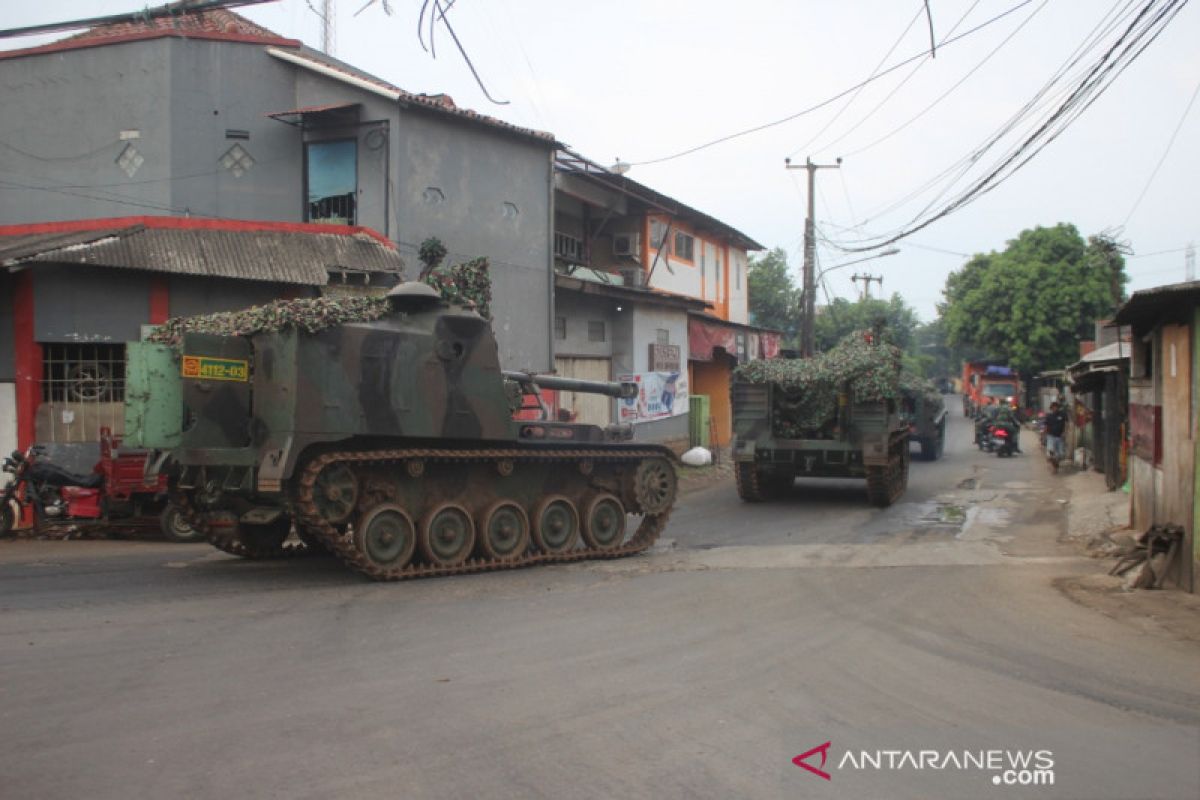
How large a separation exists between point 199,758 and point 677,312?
73.9ft

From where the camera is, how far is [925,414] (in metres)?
25.1

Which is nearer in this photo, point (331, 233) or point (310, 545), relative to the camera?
point (310, 545)

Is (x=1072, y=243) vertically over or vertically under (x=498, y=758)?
over

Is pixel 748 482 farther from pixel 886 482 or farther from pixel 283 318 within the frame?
pixel 283 318

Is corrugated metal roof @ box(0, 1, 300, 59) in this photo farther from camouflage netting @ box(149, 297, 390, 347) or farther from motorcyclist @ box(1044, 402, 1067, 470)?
motorcyclist @ box(1044, 402, 1067, 470)

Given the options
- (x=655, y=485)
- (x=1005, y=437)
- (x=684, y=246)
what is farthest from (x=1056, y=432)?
(x=655, y=485)

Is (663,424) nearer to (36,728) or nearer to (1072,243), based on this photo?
(36,728)

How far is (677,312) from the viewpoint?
1038 inches

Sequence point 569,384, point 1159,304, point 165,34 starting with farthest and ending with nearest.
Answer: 1. point 165,34
2. point 569,384
3. point 1159,304

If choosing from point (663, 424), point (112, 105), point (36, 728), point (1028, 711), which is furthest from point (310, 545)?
point (663, 424)

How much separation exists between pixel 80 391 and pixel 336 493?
7.38 meters

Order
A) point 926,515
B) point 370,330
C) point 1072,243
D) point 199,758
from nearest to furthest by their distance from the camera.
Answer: point 199,758
point 370,330
point 926,515
point 1072,243

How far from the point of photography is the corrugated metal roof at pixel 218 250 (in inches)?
546

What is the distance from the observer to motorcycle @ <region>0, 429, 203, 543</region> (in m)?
12.6
